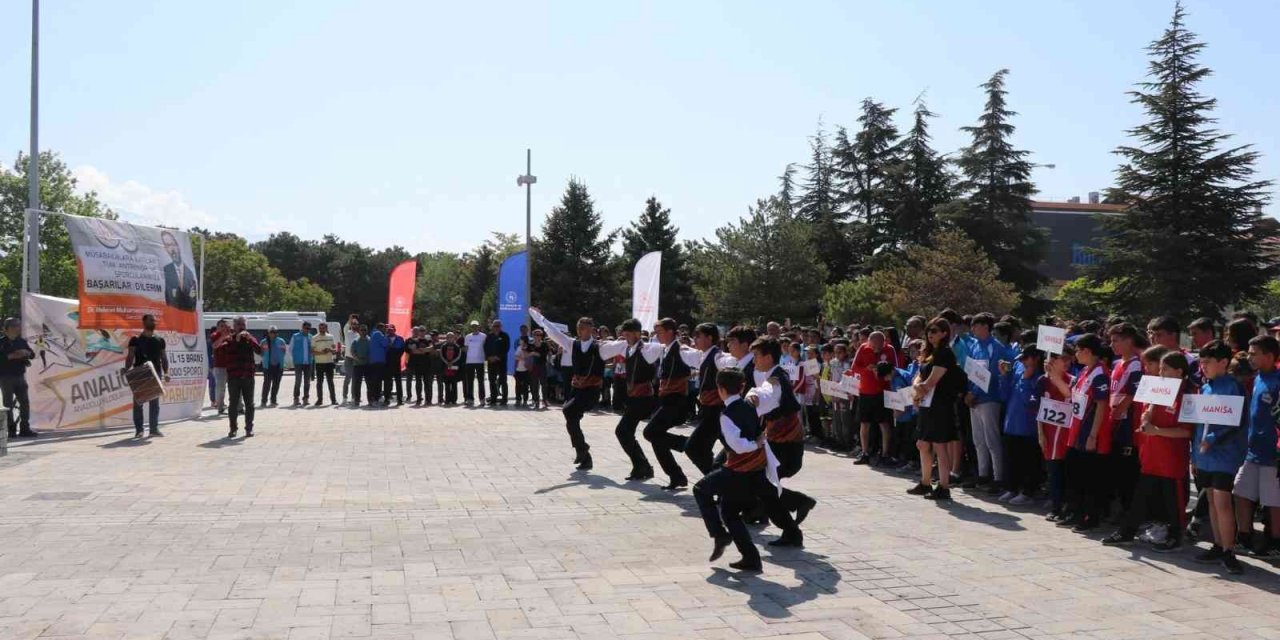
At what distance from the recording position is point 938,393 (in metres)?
9.66

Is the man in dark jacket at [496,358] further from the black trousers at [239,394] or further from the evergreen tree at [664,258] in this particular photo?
the evergreen tree at [664,258]

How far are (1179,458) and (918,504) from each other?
2780 millimetres

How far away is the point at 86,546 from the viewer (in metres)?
7.49

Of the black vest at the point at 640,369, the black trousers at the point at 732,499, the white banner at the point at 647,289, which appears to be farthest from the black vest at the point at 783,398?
the white banner at the point at 647,289

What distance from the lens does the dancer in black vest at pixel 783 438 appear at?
765cm

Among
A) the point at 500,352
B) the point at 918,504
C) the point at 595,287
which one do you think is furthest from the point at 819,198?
the point at 918,504

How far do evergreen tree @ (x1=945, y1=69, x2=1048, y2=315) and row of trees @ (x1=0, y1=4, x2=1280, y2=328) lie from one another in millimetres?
76

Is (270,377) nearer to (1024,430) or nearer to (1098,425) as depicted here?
(1024,430)

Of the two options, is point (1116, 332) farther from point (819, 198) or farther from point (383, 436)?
point (819, 198)

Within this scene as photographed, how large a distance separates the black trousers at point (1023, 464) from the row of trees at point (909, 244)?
110 feet

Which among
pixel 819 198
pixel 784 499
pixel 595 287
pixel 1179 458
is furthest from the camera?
pixel 819 198

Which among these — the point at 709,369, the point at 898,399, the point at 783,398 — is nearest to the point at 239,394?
the point at 709,369

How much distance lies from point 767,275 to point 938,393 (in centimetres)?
4322

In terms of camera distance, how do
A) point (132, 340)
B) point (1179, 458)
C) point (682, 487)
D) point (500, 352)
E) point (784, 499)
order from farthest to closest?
point (500, 352) → point (132, 340) → point (682, 487) → point (784, 499) → point (1179, 458)
